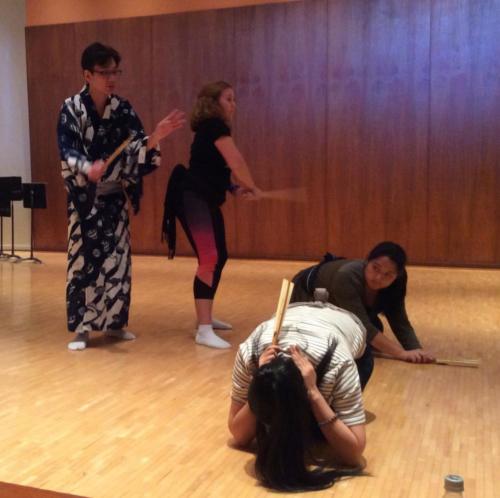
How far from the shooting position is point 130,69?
6.94 m

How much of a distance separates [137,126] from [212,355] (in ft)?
3.56

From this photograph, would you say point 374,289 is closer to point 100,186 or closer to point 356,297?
point 356,297

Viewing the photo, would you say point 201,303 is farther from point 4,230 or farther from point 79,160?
point 4,230

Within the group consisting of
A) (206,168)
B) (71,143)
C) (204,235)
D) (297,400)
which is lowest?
(297,400)

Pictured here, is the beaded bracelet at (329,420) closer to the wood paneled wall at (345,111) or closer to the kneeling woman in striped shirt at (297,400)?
the kneeling woman in striped shirt at (297,400)

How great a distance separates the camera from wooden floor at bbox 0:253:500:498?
5.68 ft

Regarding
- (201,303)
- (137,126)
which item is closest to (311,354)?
(201,303)

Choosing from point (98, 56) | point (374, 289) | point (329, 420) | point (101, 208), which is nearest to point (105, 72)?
point (98, 56)

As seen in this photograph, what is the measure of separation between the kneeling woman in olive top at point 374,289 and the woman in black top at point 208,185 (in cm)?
58

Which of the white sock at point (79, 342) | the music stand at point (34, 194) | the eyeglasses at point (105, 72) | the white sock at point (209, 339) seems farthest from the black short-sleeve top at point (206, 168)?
the music stand at point (34, 194)

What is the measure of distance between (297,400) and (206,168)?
1.82 metres

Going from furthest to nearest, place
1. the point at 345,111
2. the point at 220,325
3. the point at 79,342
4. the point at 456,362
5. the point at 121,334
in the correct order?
1. the point at 345,111
2. the point at 220,325
3. the point at 121,334
4. the point at 79,342
5. the point at 456,362

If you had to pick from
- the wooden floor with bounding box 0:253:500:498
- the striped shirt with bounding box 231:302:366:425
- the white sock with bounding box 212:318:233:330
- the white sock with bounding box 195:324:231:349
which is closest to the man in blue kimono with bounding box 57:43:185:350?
the wooden floor with bounding box 0:253:500:498

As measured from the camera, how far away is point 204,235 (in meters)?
3.20
